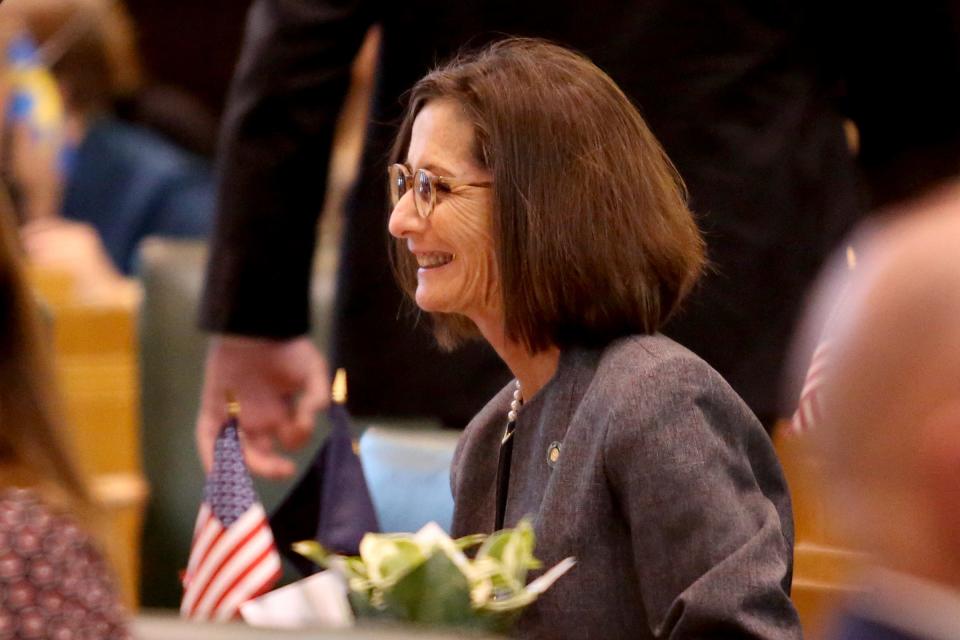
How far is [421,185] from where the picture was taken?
6.39ft

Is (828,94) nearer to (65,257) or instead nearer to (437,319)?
(437,319)

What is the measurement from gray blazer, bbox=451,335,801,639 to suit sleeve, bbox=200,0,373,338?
2.44 feet

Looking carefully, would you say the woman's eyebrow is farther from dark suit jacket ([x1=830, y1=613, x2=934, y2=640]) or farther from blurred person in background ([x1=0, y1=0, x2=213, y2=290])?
blurred person in background ([x1=0, y1=0, x2=213, y2=290])

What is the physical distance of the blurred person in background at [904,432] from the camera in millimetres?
1022

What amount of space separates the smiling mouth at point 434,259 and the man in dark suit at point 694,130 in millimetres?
277

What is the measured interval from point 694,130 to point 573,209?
0.39 metres

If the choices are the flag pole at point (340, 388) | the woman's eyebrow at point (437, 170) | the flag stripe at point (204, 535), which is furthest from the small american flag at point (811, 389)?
the flag stripe at point (204, 535)

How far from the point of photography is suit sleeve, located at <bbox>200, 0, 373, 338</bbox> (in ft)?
8.07

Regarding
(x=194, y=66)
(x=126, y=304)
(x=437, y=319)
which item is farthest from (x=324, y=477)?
(x=194, y=66)

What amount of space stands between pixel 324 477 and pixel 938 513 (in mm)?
1252

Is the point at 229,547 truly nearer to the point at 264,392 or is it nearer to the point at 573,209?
the point at 264,392

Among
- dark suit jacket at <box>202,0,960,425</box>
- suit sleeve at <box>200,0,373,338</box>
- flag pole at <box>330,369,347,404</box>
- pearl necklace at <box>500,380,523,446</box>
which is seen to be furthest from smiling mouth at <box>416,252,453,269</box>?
suit sleeve at <box>200,0,373,338</box>

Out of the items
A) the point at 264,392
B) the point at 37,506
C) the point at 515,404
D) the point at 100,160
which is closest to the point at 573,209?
the point at 515,404

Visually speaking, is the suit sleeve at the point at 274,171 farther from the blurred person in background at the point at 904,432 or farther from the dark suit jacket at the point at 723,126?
the blurred person in background at the point at 904,432
